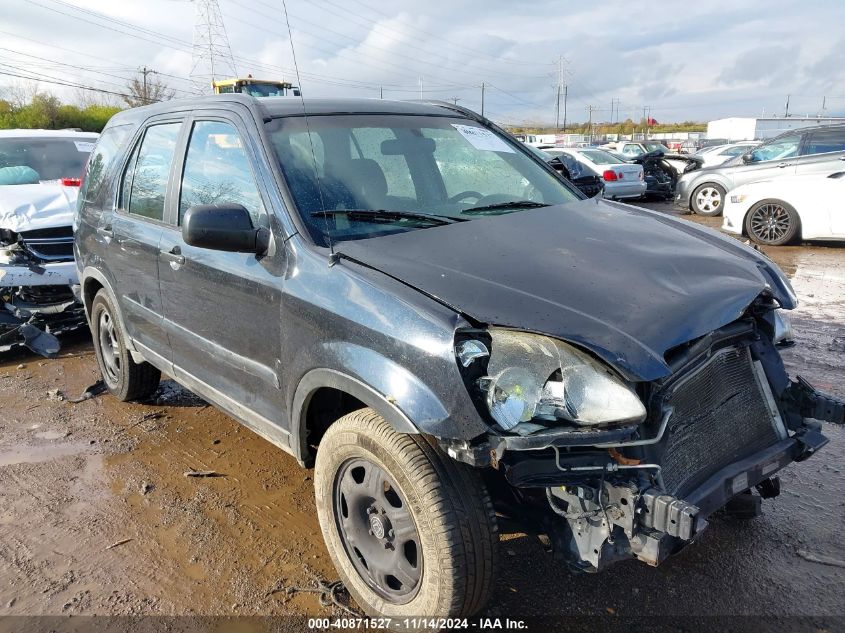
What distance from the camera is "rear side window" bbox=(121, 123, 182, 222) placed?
3609 millimetres

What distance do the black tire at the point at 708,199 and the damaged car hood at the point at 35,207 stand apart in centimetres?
1171

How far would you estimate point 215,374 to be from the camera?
3281 millimetres

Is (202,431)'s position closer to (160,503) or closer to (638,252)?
(160,503)

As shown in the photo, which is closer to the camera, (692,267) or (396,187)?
(692,267)

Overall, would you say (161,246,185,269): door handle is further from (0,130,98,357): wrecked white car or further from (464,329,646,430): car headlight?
(0,130,98,357): wrecked white car

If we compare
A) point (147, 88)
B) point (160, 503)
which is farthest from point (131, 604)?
point (147, 88)

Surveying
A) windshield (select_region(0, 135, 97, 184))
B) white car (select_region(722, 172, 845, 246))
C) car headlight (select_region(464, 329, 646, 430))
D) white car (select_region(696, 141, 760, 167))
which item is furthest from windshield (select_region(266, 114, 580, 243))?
white car (select_region(696, 141, 760, 167))

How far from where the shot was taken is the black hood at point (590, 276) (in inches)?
81.6

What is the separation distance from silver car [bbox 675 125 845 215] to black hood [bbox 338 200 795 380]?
28.3 feet

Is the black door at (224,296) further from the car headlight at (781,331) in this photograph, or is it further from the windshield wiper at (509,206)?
the car headlight at (781,331)

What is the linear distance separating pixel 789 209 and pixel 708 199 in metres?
3.82

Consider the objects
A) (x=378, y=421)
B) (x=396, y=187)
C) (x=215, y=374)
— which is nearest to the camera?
(x=378, y=421)

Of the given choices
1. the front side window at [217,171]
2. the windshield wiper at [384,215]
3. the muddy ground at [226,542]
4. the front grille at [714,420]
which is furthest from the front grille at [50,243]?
the front grille at [714,420]

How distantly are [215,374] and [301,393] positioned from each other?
0.87m
